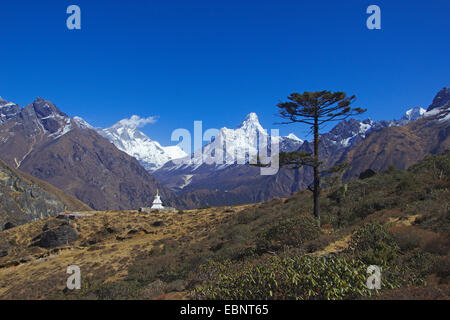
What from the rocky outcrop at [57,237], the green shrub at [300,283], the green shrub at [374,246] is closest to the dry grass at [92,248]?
the rocky outcrop at [57,237]

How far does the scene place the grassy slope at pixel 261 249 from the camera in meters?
9.40

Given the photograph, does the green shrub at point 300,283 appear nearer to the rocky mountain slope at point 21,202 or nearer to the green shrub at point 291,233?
the green shrub at point 291,233

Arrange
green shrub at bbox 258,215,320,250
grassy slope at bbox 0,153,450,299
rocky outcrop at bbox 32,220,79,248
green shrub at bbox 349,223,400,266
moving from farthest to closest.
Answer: rocky outcrop at bbox 32,220,79,248 < green shrub at bbox 258,215,320,250 < green shrub at bbox 349,223,400,266 < grassy slope at bbox 0,153,450,299

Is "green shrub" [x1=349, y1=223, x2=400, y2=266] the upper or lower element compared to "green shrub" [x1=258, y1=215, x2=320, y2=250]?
upper

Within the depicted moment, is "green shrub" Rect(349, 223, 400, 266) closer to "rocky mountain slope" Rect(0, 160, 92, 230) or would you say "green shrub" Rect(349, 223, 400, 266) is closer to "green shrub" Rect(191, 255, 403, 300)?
"green shrub" Rect(191, 255, 403, 300)

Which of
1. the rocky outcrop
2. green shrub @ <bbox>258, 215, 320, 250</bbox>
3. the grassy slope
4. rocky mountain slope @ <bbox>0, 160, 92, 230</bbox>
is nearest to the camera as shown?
the grassy slope

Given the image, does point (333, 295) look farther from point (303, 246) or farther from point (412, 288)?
point (303, 246)

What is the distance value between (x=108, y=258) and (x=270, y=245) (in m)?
16.7

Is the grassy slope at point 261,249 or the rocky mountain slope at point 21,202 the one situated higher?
the grassy slope at point 261,249

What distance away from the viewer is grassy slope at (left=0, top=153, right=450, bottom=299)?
9.40 metres

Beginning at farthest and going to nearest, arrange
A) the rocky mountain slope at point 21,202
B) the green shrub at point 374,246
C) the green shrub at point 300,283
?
the rocky mountain slope at point 21,202, the green shrub at point 374,246, the green shrub at point 300,283

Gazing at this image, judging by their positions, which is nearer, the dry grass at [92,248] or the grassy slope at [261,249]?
the grassy slope at [261,249]

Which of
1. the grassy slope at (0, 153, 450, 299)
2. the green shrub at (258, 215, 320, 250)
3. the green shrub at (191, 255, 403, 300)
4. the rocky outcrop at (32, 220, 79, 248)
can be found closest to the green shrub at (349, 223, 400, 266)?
the grassy slope at (0, 153, 450, 299)

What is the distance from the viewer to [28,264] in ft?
89.7
